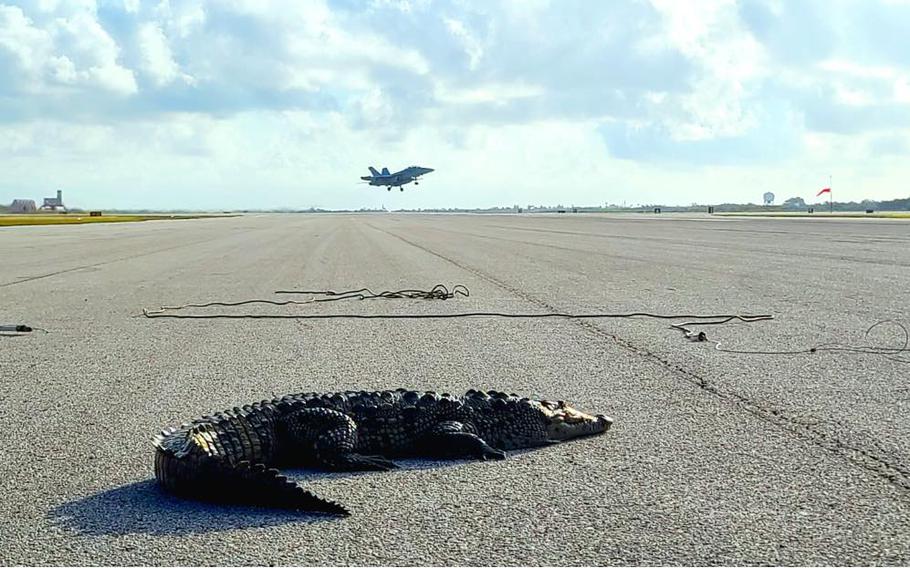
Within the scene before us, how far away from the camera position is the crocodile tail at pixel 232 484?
4.54 m

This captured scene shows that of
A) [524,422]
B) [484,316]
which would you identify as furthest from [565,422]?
[484,316]

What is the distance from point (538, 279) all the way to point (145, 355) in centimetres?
1034

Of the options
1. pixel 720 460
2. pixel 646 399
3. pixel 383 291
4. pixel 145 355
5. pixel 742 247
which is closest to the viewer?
pixel 720 460

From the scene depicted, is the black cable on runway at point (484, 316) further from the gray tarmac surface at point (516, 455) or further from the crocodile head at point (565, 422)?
the crocodile head at point (565, 422)

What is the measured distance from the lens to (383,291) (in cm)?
1602

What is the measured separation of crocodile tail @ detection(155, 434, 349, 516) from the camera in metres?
4.54

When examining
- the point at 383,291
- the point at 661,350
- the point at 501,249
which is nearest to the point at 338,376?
the point at 661,350

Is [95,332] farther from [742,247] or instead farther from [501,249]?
[742,247]

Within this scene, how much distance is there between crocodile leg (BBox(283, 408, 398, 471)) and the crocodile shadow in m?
0.73

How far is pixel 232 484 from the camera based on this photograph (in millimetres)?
4645

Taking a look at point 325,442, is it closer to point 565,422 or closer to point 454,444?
point 454,444

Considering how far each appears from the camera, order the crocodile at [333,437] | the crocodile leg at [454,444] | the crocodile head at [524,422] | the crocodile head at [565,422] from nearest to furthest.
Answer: the crocodile at [333,437] → the crocodile leg at [454,444] → the crocodile head at [524,422] → the crocodile head at [565,422]

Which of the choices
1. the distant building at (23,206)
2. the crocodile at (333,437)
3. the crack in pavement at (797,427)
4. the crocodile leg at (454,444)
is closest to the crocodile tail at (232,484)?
the crocodile at (333,437)

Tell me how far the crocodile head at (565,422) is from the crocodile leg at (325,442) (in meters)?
1.12
